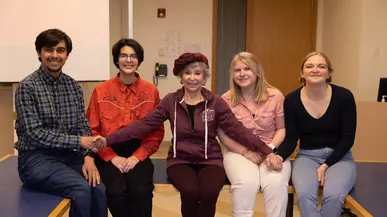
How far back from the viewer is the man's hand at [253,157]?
229 centimetres

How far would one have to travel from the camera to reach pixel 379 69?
4.29m

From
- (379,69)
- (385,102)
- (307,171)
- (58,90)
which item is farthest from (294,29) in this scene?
(58,90)

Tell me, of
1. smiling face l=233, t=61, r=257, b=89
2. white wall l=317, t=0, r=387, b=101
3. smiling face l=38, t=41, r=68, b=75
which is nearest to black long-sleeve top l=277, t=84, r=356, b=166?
smiling face l=233, t=61, r=257, b=89

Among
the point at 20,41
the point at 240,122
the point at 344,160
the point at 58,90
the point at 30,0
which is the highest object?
the point at 30,0

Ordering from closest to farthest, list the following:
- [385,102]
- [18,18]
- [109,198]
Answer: [109,198], [18,18], [385,102]

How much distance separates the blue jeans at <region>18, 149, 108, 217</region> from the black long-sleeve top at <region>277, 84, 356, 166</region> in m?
1.02

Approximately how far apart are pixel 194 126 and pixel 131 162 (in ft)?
1.29

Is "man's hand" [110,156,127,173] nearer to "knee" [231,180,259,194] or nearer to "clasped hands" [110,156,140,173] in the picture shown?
"clasped hands" [110,156,140,173]

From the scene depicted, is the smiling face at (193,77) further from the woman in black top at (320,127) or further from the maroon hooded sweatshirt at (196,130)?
the woman in black top at (320,127)

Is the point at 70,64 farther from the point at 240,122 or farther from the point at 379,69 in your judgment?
the point at 379,69

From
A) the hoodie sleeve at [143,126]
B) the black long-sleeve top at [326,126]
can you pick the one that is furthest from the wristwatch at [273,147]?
the hoodie sleeve at [143,126]

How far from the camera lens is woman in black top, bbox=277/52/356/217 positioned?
2201mm

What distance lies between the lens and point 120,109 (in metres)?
2.40

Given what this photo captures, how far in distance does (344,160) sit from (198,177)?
81cm
